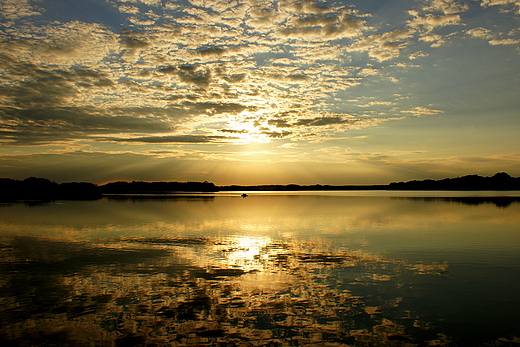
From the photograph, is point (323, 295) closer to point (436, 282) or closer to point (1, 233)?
point (436, 282)

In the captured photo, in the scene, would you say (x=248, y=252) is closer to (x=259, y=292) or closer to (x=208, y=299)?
(x=259, y=292)

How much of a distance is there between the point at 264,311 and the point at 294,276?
4.65 metres

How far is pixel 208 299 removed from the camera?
1296 cm

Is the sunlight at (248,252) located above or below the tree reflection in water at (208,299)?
above

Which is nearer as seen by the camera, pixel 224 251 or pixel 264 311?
pixel 264 311

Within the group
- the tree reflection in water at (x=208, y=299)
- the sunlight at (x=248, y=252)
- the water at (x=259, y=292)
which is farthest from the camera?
the sunlight at (x=248, y=252)

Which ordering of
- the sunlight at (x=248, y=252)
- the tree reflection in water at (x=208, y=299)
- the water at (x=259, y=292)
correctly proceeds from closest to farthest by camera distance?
the tree reflection in water at (x=208, y=299), the water at (x=259, y=292), the sunlight at (x=248, y=252)

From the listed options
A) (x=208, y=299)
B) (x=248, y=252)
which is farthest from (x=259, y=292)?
(x=248, y=252)

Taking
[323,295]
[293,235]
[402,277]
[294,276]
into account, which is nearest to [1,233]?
[293,235]

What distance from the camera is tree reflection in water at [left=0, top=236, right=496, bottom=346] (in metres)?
9.93

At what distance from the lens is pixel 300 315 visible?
1141 cm

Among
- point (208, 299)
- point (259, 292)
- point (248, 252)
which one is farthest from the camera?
point (248, 252)

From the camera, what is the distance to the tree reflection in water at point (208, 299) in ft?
32.6

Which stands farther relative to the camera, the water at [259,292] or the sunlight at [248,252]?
the sunlight at [248,252]
